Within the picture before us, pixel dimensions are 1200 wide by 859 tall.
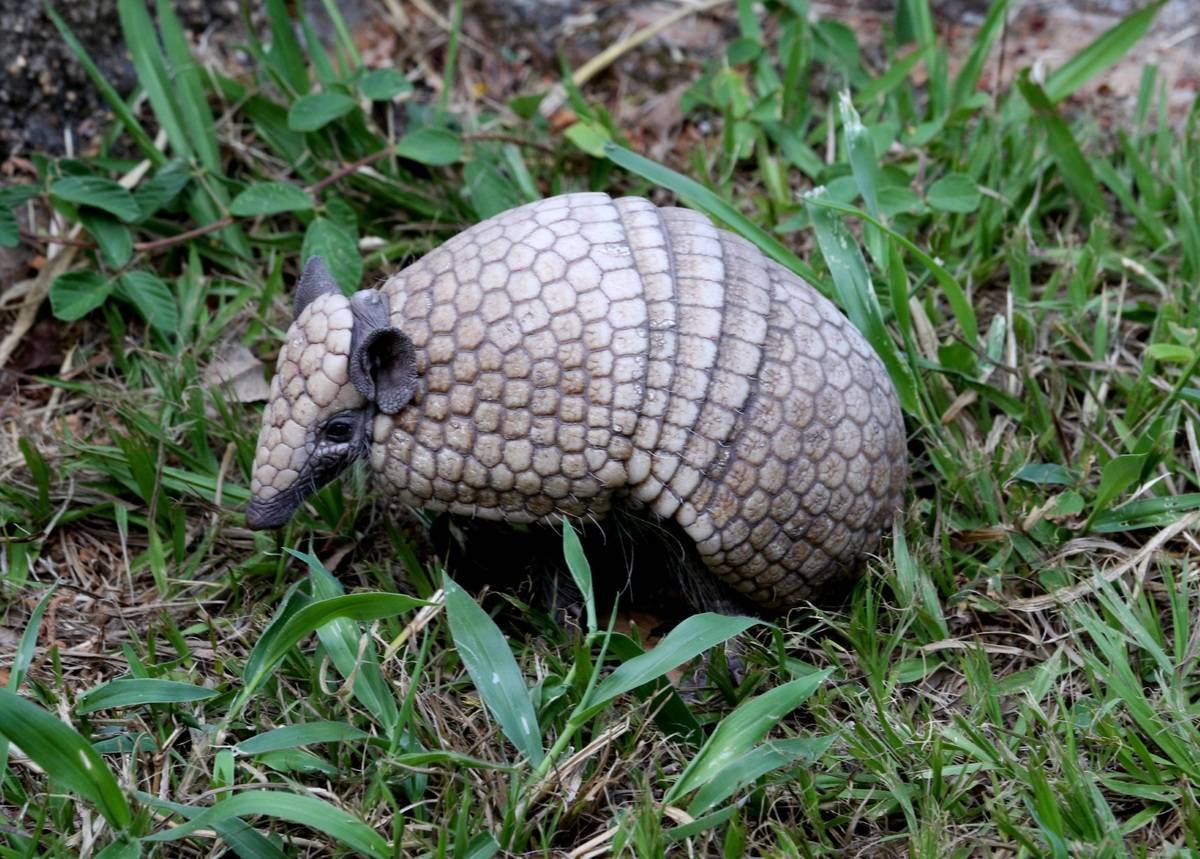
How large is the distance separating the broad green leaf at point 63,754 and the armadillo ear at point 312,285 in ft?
3.45

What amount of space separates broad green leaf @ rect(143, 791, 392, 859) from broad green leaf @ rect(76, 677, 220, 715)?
0.35 metres

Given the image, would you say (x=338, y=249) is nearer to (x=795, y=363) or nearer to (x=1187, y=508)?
(x=795, y=363)

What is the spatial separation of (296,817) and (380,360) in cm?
99

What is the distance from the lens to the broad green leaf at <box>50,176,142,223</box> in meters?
3.76

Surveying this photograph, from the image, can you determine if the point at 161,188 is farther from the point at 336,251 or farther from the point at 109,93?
the point at 336,251

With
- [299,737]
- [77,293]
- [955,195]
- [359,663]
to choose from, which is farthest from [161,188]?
[955,195]

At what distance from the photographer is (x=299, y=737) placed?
8.45ft

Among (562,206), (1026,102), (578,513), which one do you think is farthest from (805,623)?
(1026,102)

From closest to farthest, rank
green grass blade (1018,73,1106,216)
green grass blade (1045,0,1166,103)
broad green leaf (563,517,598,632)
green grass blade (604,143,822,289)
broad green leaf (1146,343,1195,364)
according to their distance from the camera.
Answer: broad green leaf (563,517,598,632), broad green leaf (1146,343,1195,364), green grass blade (604,143,822,289), green grass blade (1018,73,1106,216), green grass blade (1045,0,1166,103)

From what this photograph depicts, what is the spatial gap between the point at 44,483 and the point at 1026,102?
334 cm

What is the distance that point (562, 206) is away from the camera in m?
2.91

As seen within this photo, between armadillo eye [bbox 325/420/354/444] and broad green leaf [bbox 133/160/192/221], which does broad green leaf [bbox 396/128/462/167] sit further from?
armadillo eye [bbox 325/420/354/444]

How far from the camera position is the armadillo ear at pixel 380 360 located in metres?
2.70

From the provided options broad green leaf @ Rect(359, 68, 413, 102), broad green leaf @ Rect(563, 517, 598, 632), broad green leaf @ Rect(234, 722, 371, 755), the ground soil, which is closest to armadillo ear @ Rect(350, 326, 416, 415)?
broad green leaf @ Rect(563, 517, 598, 632)
